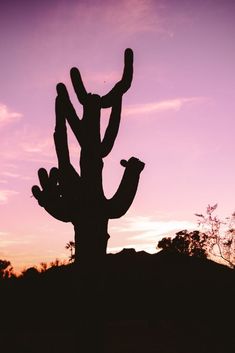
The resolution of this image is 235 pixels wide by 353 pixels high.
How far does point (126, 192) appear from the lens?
6395 mm

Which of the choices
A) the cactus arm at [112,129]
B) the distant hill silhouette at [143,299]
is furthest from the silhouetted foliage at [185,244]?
the cactus arm at [112,129]

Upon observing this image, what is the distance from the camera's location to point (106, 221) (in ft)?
20.8

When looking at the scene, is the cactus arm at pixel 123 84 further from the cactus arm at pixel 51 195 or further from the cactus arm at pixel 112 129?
the cactus arm at pixel 51 195

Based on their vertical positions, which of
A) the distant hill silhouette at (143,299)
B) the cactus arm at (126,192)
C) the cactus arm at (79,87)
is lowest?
the distant hill silhouette at (143,299)

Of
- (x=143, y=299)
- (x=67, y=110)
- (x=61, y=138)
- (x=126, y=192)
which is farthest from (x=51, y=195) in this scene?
(x=143, y=299)

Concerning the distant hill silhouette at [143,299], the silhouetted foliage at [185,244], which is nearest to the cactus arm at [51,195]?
→ the distant hill silhouette at [143,299]

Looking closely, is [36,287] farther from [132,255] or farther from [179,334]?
[179,334]

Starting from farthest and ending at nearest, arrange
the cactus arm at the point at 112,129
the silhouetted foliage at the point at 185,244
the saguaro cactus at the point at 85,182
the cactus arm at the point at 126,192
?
the silhouetted foliage at the point at 185,244 < the cactus arm at the point at 112,129 < the cactus arm at the point at 126,192 < the saguaro cactus at the point at 85,182

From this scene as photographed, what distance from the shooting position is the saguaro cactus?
6.14 m

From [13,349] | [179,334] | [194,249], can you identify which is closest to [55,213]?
[13,349]

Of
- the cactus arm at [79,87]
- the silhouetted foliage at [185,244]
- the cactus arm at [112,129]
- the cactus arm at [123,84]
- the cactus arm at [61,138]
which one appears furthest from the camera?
the silhouetted foliage at [185,244]

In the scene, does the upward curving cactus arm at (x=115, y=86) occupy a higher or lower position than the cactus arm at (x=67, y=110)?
higher

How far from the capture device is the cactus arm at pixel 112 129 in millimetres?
6859

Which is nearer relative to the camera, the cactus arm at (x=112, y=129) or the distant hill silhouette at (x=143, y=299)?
the cactus arm at (x=112, y=129)
